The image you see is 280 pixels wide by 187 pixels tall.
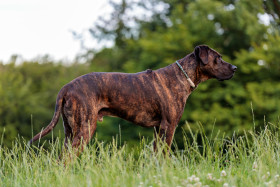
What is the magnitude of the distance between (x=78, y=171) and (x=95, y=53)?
2186 cm

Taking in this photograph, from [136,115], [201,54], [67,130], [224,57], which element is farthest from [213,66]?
[224,57]

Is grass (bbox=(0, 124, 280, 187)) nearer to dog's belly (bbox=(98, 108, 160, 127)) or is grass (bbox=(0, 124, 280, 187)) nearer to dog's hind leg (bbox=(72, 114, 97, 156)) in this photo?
dog's hind leg (bbox=(72, 114, 97, 156))

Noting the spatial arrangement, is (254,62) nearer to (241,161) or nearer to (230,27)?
(230,27)

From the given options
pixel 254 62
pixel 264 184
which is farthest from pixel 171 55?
pixel 264 184

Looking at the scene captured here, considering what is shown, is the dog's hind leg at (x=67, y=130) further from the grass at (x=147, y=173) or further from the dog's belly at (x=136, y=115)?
the dog's belly at (x=136, y=115)

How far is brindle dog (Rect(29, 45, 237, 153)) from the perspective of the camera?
17.2ft

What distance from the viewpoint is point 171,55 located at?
18.4 m

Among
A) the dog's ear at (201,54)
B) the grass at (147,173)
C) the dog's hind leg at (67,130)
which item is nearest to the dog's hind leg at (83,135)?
the grass at (147,173)

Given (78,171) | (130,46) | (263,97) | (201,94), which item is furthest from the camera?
→ (130,46)

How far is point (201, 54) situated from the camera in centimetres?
572

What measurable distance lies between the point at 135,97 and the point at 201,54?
112cm

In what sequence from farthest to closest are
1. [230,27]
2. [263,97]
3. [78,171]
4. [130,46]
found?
[130,46]
[230,27]
[263,97]
[78,171]

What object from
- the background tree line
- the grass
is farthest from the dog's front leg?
the background tree line

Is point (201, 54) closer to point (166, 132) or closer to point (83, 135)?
point (166, 132)
